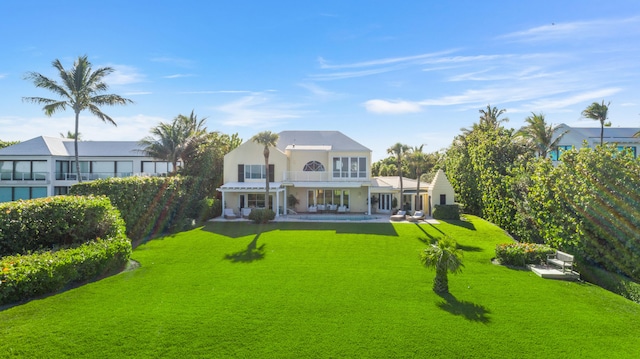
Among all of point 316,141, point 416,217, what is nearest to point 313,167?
point 316,141

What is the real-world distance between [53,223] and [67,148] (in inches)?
1243

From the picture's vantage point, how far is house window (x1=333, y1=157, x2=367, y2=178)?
30859 mm

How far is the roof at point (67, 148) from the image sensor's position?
34.7m

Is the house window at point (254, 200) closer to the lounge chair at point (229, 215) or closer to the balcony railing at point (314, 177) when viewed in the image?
the lounge chair at point (229, 215)

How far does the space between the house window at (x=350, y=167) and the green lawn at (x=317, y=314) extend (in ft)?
52.1

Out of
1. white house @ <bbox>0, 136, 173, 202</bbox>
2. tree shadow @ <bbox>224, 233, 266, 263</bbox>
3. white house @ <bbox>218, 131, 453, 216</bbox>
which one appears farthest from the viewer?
white house @ <bbox>0, 136, 173, 202</bbox>

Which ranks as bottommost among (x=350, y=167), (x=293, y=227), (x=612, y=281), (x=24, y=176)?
(x=612, y=281)

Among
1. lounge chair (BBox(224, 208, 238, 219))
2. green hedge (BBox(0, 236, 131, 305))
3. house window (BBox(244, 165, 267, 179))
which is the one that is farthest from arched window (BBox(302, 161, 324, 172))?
green hedge (BBox(0, 236, 131, 305))

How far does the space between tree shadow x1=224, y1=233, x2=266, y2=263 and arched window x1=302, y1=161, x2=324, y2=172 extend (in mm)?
13979

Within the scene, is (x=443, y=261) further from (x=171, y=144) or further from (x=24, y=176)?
(x=24, y=176)

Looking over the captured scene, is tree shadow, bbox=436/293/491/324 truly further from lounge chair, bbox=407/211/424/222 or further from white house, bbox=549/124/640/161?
white house, bbox=549/124/640/161

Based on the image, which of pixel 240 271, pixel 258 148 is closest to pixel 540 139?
pixel 258 148

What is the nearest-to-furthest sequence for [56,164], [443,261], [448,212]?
[443,261]
[448,212]
[56,164]

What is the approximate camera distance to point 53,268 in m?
10.4
